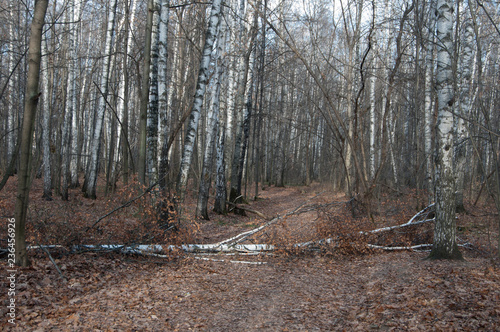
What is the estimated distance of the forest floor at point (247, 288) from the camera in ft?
12.9

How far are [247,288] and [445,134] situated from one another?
433cm

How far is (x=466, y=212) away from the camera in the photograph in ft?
37.2

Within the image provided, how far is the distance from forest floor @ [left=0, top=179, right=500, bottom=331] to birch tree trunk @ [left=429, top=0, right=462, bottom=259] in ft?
2.32

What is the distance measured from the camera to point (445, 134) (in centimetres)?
579

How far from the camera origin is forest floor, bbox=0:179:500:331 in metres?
3.92

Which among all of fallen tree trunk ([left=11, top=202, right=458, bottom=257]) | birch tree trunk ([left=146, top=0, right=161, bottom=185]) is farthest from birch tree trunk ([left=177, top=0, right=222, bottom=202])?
fallen tree trunk ([left=11, top=202, right=458, bottom=257])

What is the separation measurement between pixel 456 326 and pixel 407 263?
2900mm

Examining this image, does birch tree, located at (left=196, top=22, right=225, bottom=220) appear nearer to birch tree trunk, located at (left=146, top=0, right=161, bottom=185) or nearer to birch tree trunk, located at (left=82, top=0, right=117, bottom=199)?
birch tree trunk, located at (left=146, top=0, right=161, bottom=185)

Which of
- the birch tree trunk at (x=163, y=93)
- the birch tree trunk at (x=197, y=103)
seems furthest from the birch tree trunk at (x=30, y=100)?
the birch tree trunk at (x=197, y=103)

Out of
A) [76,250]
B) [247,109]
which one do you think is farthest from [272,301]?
[247,109]

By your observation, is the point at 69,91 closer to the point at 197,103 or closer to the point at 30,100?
the point at 197,103

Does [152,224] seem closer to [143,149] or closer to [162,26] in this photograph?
[143,149]

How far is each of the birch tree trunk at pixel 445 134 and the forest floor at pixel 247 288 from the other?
0.71 m

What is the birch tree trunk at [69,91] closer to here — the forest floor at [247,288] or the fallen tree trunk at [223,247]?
the forest floor at [247,288]
